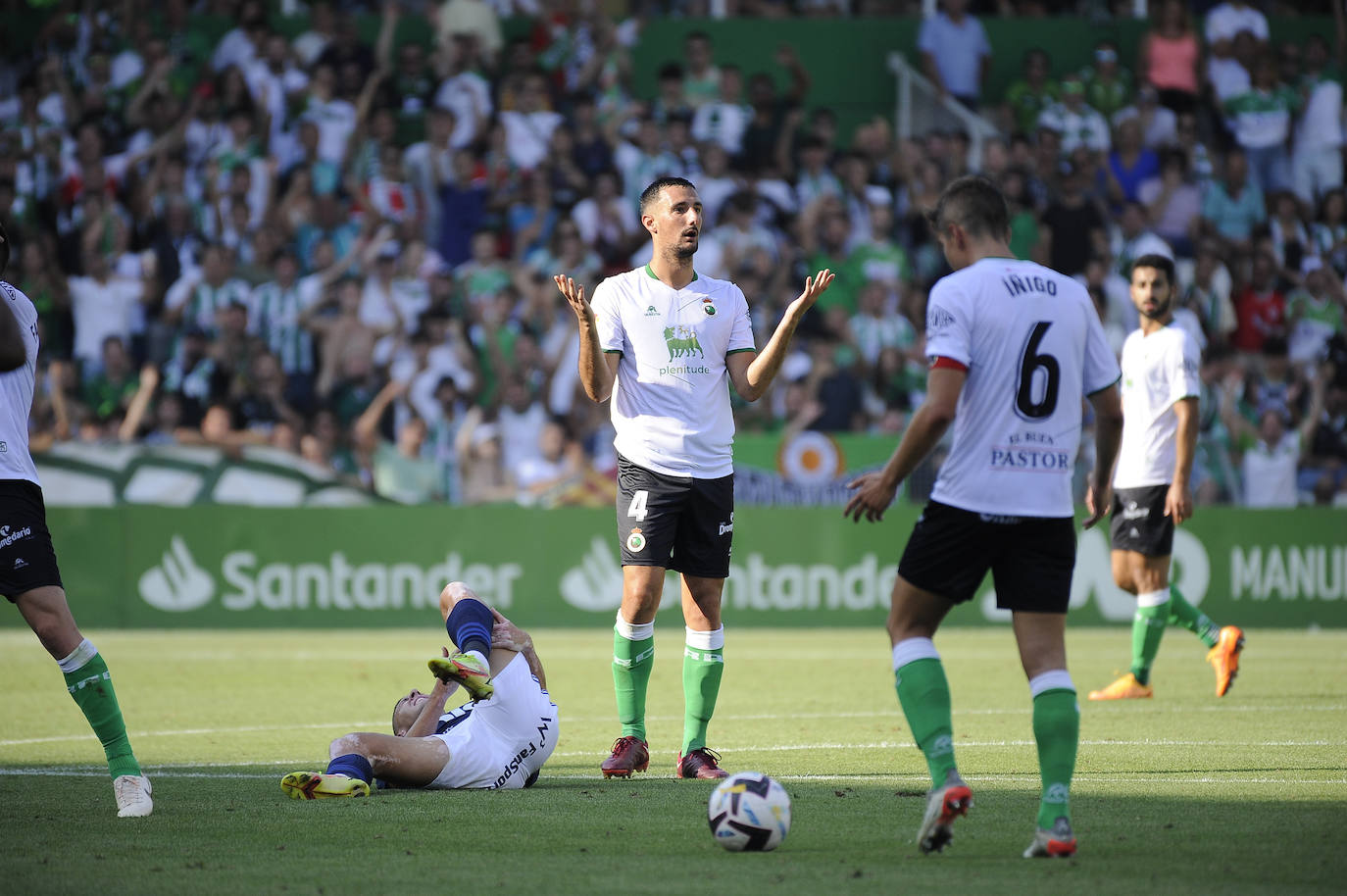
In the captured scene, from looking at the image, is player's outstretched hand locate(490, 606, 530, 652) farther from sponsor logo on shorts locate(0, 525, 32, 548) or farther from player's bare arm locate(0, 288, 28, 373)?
player's bare arm locate(0, 288, 28, 373)

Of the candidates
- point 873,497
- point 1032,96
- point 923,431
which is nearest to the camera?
point 923,431

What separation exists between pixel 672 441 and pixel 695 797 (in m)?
1.66

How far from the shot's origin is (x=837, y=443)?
56.7 ft

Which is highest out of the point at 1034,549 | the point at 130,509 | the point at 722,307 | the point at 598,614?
the point at 722,307

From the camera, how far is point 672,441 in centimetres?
780

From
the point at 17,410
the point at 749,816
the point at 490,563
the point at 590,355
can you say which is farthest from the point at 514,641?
the point at 490,563

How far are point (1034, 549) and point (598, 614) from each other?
11.6 m

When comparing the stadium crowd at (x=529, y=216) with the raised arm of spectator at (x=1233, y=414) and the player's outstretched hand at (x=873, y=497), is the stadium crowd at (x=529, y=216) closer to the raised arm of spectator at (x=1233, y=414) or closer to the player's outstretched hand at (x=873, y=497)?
the raised arm of spectator at (x=1233, y=414)

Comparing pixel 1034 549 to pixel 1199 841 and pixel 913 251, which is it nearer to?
pixel 1199 841

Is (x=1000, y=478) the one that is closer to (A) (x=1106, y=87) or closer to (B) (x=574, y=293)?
(B) (x=574, y=293)

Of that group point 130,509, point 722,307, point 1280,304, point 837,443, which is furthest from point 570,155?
point 722,307

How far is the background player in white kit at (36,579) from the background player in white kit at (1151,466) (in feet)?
21.3

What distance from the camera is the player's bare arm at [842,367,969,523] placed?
5.61m

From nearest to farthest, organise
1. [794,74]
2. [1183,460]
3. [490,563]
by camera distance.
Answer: [1183,460] < [490,563] < [794,74]
